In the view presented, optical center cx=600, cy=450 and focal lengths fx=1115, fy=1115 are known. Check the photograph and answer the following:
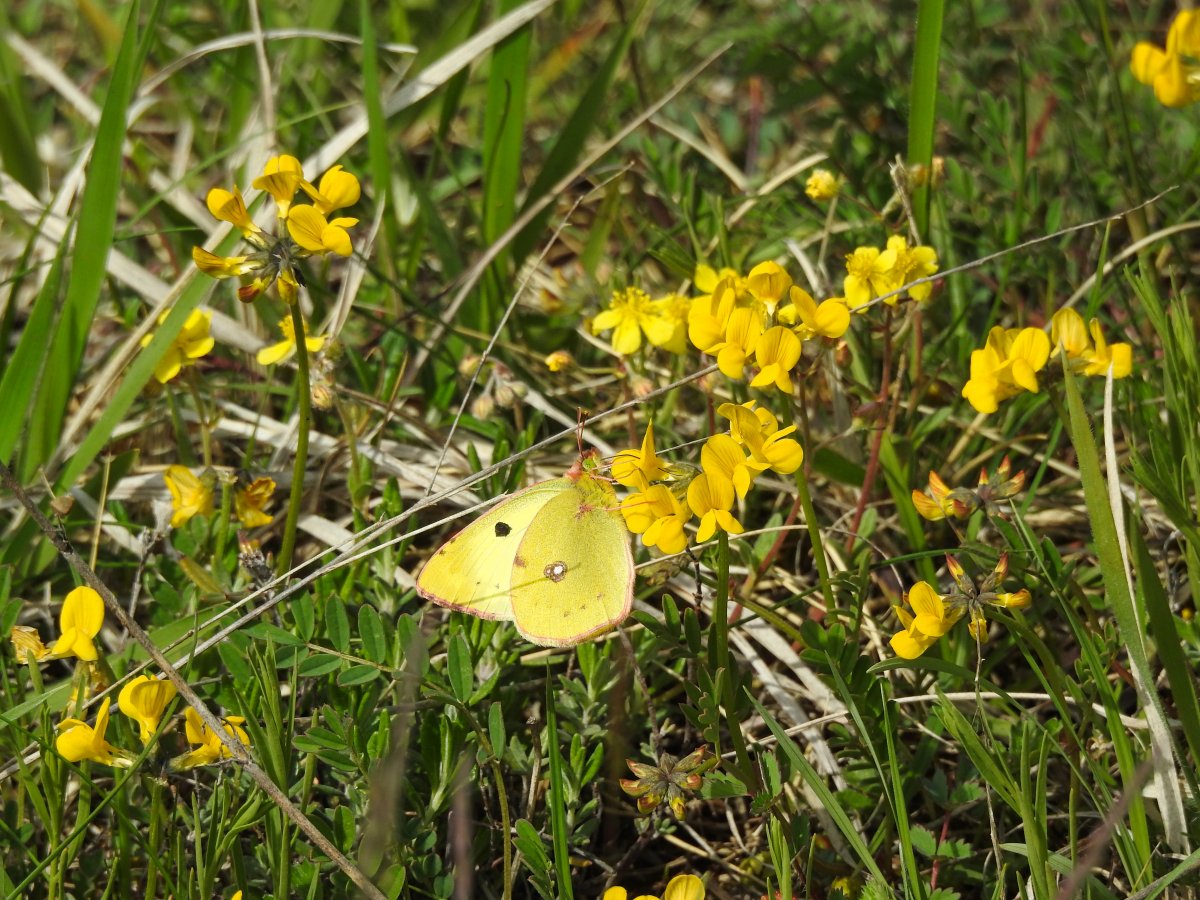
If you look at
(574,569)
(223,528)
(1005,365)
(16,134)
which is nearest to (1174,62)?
(1005,365)

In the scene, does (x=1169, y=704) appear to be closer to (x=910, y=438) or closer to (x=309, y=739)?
(x=910, y=438)

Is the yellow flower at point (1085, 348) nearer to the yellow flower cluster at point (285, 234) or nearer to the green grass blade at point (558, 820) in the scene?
the green grass blade at point (558, 820)

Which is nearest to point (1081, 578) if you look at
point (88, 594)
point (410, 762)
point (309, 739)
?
point (410, 762)

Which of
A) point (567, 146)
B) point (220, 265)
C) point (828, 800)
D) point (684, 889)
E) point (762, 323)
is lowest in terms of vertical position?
point (684, 889)

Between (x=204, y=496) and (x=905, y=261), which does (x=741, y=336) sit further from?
(x=204, y=496)

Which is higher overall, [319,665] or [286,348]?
[286,348]

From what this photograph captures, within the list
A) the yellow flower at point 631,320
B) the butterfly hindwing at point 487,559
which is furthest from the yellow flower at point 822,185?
the butterfly hindwing at point 487,559
